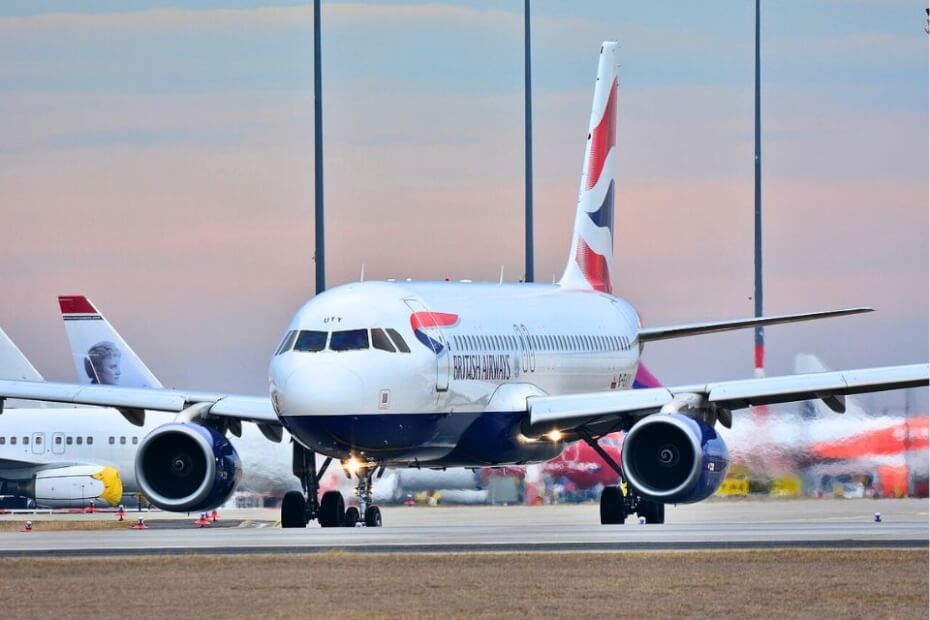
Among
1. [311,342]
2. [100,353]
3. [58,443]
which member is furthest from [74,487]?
[311,342]

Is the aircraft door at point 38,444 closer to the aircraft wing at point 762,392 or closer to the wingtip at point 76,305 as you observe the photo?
the wingtip at point 76,305

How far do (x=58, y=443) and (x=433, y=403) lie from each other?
38.3m

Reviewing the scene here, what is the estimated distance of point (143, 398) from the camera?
4228 cm

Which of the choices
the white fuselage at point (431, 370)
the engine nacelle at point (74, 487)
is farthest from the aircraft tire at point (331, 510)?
the engine nacelle at point (74, 487)

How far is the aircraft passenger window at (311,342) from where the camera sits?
37.9 meters

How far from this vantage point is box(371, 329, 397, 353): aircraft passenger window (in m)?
38.4

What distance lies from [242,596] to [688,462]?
47.7 ft

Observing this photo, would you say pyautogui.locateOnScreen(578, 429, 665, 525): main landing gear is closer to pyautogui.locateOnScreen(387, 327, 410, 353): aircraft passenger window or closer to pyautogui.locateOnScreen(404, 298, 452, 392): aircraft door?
pyautogui.locateOnScreen(404, 298, 452, 392): aircraft door

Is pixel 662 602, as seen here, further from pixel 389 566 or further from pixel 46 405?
pixel 46 405

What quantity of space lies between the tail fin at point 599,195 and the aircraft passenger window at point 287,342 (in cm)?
1550

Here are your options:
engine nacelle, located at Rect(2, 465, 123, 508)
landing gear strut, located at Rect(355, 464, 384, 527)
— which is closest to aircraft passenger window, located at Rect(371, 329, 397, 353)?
landing gear strut, located at Rect(355, 464, 384, 527)

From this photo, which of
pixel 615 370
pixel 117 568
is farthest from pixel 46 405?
pixel 117 568

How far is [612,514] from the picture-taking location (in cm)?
4244

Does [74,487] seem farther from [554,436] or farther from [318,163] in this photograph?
[554,436]
